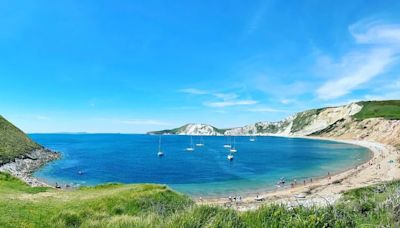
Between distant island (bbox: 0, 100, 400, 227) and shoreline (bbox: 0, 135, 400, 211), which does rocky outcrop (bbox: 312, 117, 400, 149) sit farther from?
distant island (bbox: 0, 100, 400, 227)

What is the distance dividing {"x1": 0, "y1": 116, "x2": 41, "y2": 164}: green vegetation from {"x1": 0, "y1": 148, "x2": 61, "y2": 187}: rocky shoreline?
1834 mm

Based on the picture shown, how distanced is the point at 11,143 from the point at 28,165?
16.6m

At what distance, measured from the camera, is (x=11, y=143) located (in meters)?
103

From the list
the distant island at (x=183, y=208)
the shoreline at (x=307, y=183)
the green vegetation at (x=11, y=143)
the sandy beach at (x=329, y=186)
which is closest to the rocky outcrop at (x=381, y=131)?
the shoreline at (x=307, y=183)

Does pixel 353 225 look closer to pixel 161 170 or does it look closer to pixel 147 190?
pixel 147 190

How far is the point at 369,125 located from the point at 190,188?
6468 inches

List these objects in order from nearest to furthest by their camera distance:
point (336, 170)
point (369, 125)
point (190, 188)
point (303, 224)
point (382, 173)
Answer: point (303, 224)
point (190, 188)
point (382, 173)
point (336, 170)
point (369, 125)

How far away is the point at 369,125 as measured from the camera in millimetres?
196000

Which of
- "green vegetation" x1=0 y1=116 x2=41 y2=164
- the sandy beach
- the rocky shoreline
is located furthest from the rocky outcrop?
"green vegetation" x1=0 y1=116 x2=41 y2=164

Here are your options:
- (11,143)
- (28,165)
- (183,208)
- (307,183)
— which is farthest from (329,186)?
(11,143)

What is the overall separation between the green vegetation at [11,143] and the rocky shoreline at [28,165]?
1834 mm

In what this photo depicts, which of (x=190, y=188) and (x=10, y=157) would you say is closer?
(x=190, y=188)

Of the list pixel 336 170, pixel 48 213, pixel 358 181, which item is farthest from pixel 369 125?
pixel 48 213

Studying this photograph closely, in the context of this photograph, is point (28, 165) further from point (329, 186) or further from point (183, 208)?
point (183, 208)
